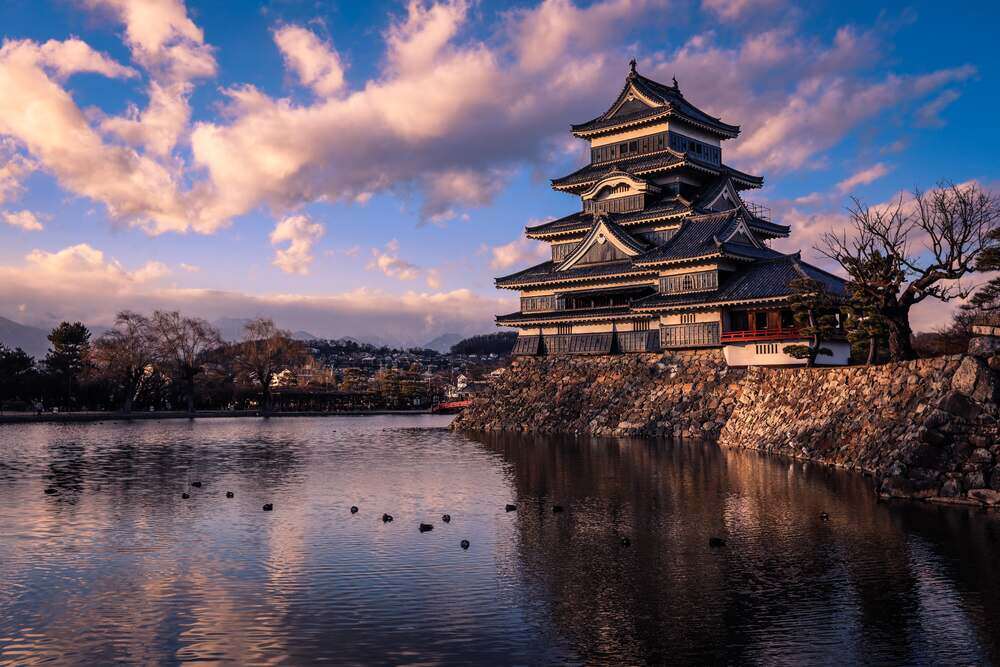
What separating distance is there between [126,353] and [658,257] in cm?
6142

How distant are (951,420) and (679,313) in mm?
30756

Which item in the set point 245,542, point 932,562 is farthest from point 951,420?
point 245,542

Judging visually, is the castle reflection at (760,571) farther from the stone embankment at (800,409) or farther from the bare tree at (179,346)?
the bare tree at (179,346)

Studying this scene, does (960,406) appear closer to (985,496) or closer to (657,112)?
(985,496)

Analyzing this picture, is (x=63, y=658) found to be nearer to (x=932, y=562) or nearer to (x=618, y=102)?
(x=932, y=562)

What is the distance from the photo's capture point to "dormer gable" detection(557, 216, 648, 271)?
63.7 meters

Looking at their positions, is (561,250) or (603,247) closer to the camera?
(603,247)


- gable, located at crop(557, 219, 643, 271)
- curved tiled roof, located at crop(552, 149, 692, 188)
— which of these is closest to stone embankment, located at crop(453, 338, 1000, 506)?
gable, located at crop(557, 219, 643, 271)

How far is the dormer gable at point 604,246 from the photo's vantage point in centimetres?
6369

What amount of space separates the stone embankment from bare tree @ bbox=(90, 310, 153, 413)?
139ft

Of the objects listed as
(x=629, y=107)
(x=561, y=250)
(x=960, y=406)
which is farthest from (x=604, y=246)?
(x=960, y=406)

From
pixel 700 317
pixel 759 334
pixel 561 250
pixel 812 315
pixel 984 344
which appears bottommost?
pixel 984 344

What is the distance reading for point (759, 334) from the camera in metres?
52.4

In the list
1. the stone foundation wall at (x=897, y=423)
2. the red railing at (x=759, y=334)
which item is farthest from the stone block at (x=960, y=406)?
the red railing at (x=759, y=334)
